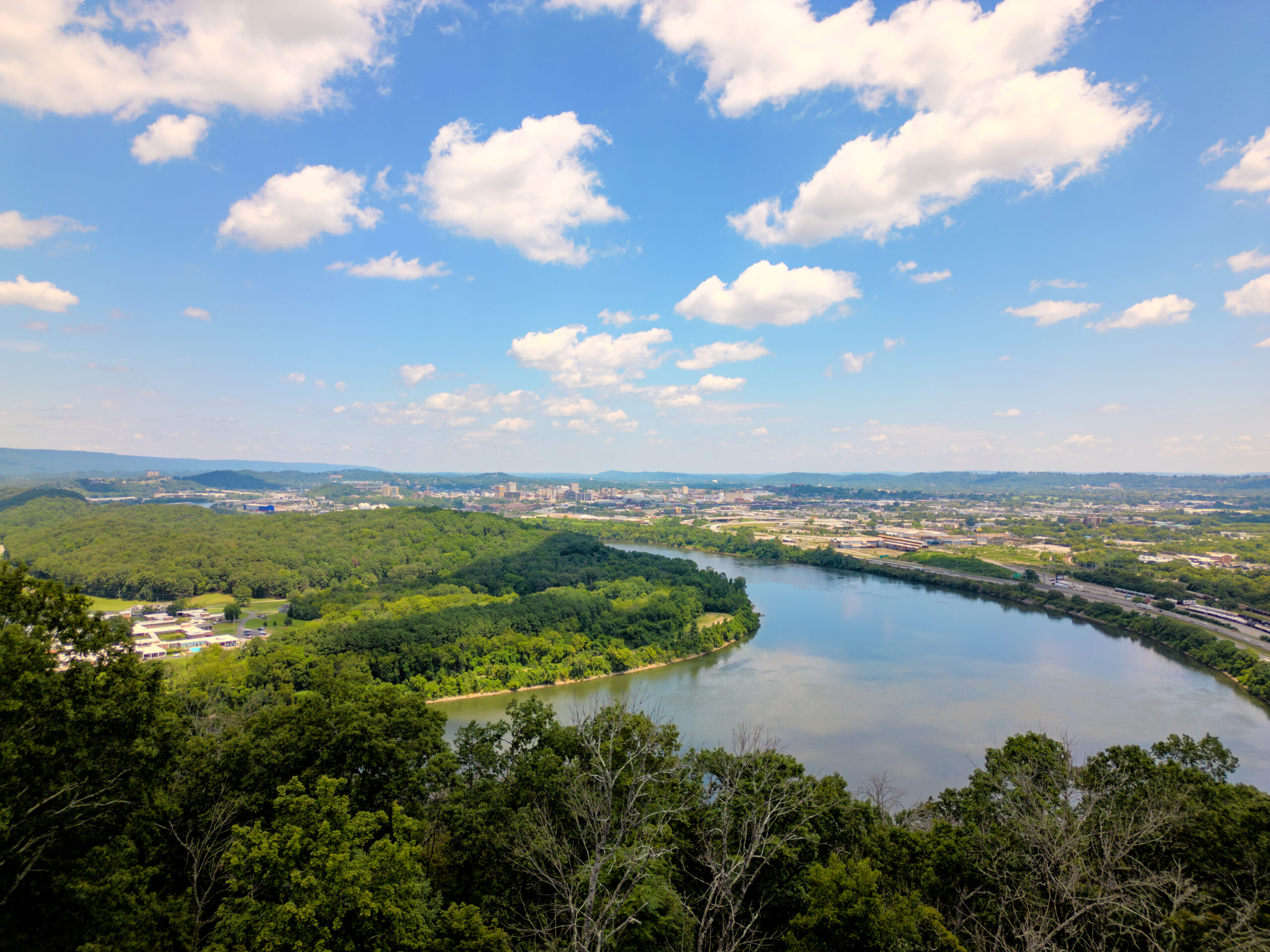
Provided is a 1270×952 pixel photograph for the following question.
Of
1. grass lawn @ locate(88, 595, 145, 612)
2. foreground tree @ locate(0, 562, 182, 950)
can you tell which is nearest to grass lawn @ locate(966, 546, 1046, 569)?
foreground tree @ locate(0, 562, 182, 950)

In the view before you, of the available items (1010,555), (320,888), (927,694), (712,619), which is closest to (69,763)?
(320,888)

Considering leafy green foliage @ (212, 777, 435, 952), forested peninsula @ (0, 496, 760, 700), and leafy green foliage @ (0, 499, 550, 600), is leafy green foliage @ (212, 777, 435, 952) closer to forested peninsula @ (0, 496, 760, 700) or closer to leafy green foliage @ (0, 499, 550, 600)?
forested peninsula @ (0, 496, 760, 700)

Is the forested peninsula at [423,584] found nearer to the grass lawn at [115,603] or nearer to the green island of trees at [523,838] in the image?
the grass lawn at [115,603]

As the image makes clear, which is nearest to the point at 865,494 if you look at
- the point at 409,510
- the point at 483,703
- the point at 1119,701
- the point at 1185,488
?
the point at 1185,488

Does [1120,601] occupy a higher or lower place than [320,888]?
lower

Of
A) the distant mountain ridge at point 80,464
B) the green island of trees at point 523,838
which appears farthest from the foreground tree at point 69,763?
the distant mountain ridge at point 80,464

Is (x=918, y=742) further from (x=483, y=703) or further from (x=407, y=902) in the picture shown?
(x=407, y=902)

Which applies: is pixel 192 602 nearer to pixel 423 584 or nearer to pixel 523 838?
pixel 423 584
